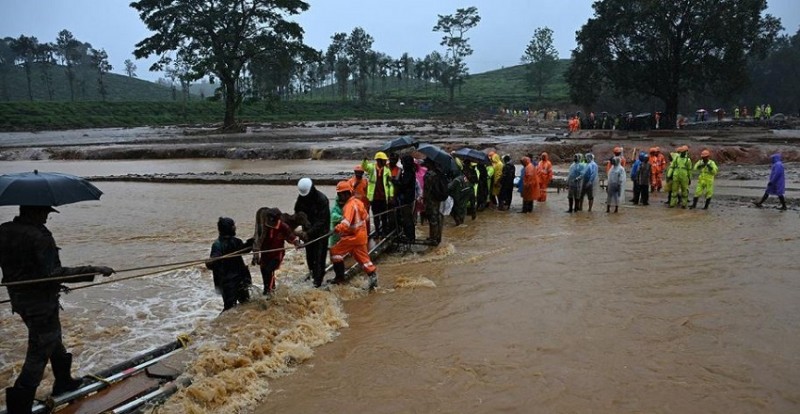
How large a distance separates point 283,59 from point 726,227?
3386 cm

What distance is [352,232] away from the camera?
696cm

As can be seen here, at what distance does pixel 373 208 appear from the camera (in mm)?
9570

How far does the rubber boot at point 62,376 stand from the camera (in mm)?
4273

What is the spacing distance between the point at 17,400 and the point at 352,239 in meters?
3.91

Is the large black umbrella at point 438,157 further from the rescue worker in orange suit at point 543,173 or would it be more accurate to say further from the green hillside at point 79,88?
the green hillside at point 79,88

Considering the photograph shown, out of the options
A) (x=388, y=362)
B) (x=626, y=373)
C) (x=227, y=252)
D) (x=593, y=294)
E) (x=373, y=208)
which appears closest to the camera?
(x=626, y=373)

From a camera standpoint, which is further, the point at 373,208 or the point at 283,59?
the point at 283,59

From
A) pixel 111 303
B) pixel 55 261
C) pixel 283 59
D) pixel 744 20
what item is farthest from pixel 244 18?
pixel 55 261

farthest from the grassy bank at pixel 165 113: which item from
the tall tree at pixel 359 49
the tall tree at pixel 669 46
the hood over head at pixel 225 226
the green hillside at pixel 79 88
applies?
→ the hood over head at pixel 225 226

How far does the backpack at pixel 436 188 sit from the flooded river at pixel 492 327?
916 millimetres

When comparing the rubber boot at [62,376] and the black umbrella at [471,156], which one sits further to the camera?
the black umbrella at [471,156]

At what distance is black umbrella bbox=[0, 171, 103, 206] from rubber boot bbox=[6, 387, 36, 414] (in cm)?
134

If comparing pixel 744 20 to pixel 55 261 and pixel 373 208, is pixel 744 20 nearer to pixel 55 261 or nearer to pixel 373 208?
pixel 373 208

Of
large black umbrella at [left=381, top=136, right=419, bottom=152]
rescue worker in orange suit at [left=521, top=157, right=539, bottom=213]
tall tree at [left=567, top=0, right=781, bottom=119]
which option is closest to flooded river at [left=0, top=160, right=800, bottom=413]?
large black umbrella at [left=381, top=136, right=419, bottom=152]
